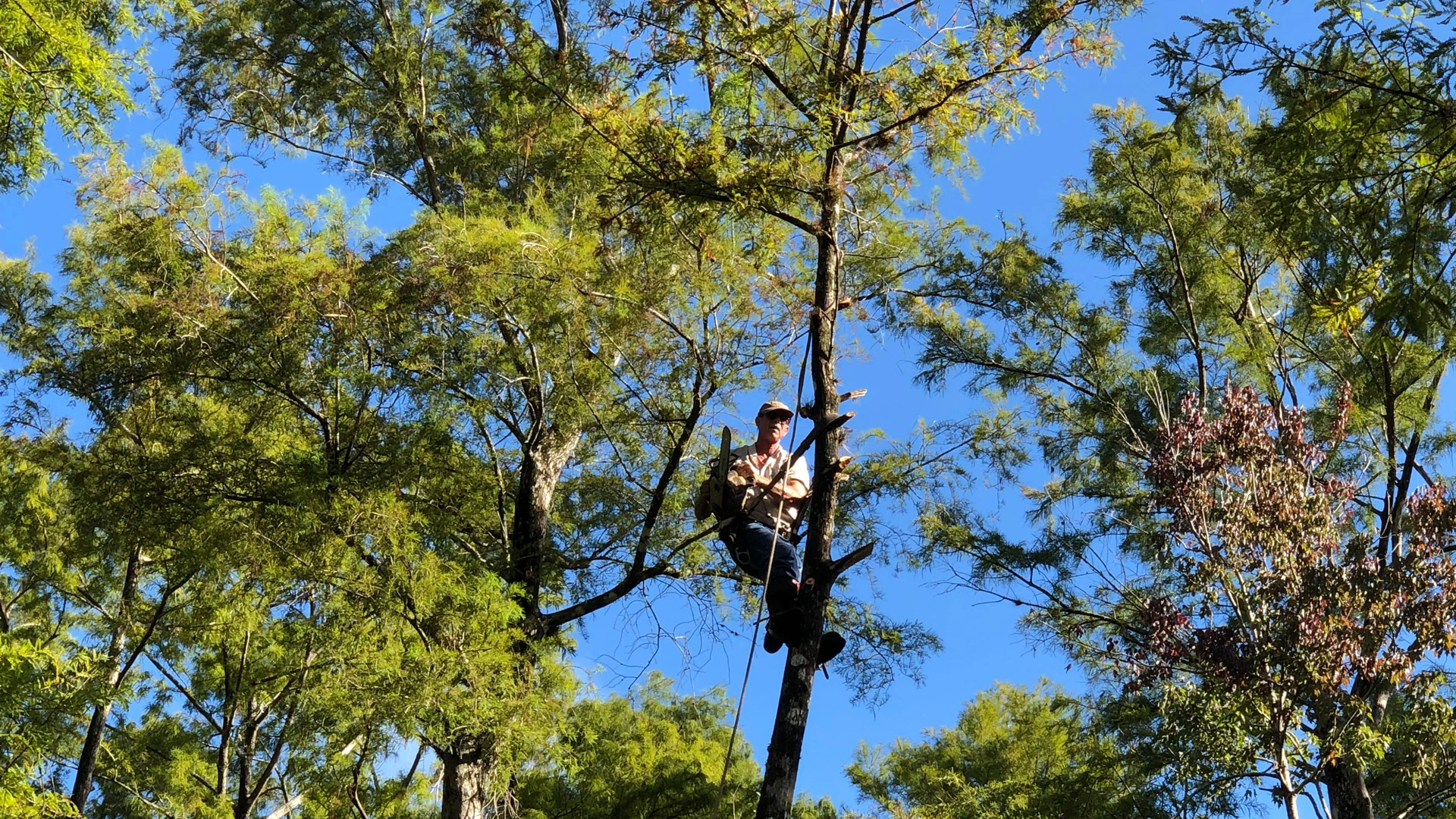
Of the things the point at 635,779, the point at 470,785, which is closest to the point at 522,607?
the point at 470,785

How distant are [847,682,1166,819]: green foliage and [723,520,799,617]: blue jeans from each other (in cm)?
725

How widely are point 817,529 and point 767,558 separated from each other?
2.66 feet

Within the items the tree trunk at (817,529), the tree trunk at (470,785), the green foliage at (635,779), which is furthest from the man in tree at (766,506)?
the green foliage at (635,779)

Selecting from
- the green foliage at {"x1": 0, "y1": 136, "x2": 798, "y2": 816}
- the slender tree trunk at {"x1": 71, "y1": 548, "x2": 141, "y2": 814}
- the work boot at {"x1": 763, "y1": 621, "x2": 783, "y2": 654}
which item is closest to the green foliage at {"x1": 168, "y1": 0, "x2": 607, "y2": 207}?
the green foliage at {"x1": 0, "y1": 136, "x2": 798, "y2": 816}

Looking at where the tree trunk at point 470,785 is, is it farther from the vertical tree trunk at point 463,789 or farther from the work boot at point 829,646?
the work boot at point 829,646

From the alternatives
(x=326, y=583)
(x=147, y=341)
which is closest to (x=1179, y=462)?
(x=326, y=583)

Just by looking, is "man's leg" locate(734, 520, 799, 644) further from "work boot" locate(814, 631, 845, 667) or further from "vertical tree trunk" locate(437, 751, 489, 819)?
"vertical tree trunk" locate(437, 751, 489, 819)

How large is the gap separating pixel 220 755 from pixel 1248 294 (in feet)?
35.4

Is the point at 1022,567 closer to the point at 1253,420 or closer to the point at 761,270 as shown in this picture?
the point at 1253,420

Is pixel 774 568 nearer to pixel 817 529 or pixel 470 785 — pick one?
pixel 817 529

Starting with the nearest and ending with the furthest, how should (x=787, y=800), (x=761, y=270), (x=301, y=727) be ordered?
1. (x=787, y=800)
2. (x=761, y=270)
3. (x=301, y=727)

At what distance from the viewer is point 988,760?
57.0ft

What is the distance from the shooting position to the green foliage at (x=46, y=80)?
689 cm

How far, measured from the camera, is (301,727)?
314 inches
